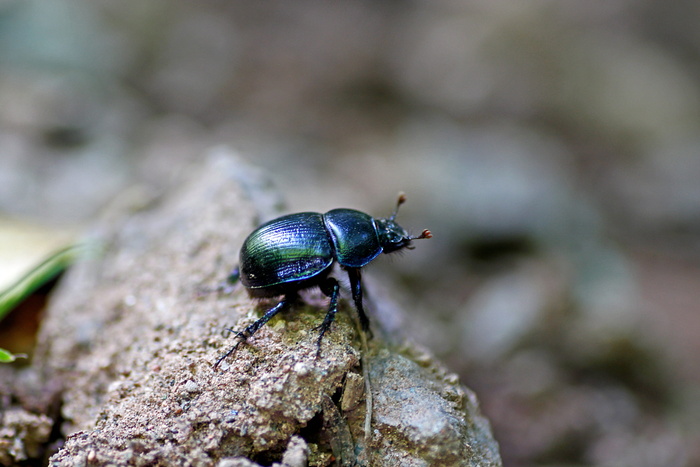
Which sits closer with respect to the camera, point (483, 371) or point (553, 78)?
point (483, 371)

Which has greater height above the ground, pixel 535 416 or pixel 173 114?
pixel 173 114

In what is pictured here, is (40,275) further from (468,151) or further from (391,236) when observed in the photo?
(468,151)

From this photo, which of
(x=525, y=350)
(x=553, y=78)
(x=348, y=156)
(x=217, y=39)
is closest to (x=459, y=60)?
(x=553, y=78)

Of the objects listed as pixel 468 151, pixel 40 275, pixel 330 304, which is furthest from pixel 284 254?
pixel 468 151

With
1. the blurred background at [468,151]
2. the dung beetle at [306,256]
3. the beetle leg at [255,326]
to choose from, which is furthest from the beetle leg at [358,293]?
the blurred background at [468,151]

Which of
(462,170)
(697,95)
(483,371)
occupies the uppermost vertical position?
(697,95)

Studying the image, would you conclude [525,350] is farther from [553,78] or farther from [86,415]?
[553,78]

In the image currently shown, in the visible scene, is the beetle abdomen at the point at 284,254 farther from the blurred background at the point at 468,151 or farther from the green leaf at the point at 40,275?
the green leaf at the point at 40,275

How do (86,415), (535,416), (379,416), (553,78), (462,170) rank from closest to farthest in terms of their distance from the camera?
1. (379,416)
2. (86,415)
3. (535,416)
4. (462,170)
5. (553,78)
